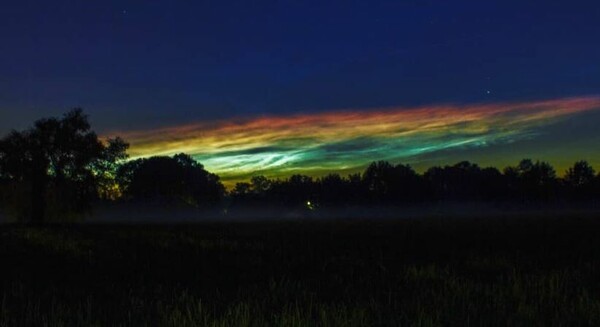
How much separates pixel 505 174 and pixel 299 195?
209ft

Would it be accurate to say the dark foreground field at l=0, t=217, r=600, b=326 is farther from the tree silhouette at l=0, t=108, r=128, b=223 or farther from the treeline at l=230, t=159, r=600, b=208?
the treeline at l=230, t=159, r=600, b=208

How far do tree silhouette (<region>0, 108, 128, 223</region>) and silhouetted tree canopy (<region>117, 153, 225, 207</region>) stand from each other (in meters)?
84.1

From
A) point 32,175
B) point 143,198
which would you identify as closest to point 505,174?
point 143,198

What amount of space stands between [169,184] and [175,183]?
1.50 meters

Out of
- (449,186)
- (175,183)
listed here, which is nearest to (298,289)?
(175,183)

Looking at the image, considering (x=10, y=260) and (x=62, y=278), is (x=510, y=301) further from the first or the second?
(x=10, y=260)

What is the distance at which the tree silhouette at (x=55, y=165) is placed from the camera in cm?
5078

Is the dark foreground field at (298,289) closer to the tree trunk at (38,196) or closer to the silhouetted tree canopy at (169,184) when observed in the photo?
the tree trunk at (38,196)

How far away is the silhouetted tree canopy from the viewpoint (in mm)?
139250

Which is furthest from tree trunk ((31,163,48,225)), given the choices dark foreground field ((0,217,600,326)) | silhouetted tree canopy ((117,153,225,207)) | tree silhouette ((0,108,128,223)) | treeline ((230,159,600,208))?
treeline ((230,159,600,208))

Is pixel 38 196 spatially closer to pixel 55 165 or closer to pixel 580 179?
pixel 55 165

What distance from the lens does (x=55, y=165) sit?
170 ft

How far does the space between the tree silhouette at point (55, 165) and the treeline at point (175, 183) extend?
0.09 meters

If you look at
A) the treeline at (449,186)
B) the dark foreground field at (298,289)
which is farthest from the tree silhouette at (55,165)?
the treeline at (449,186)
